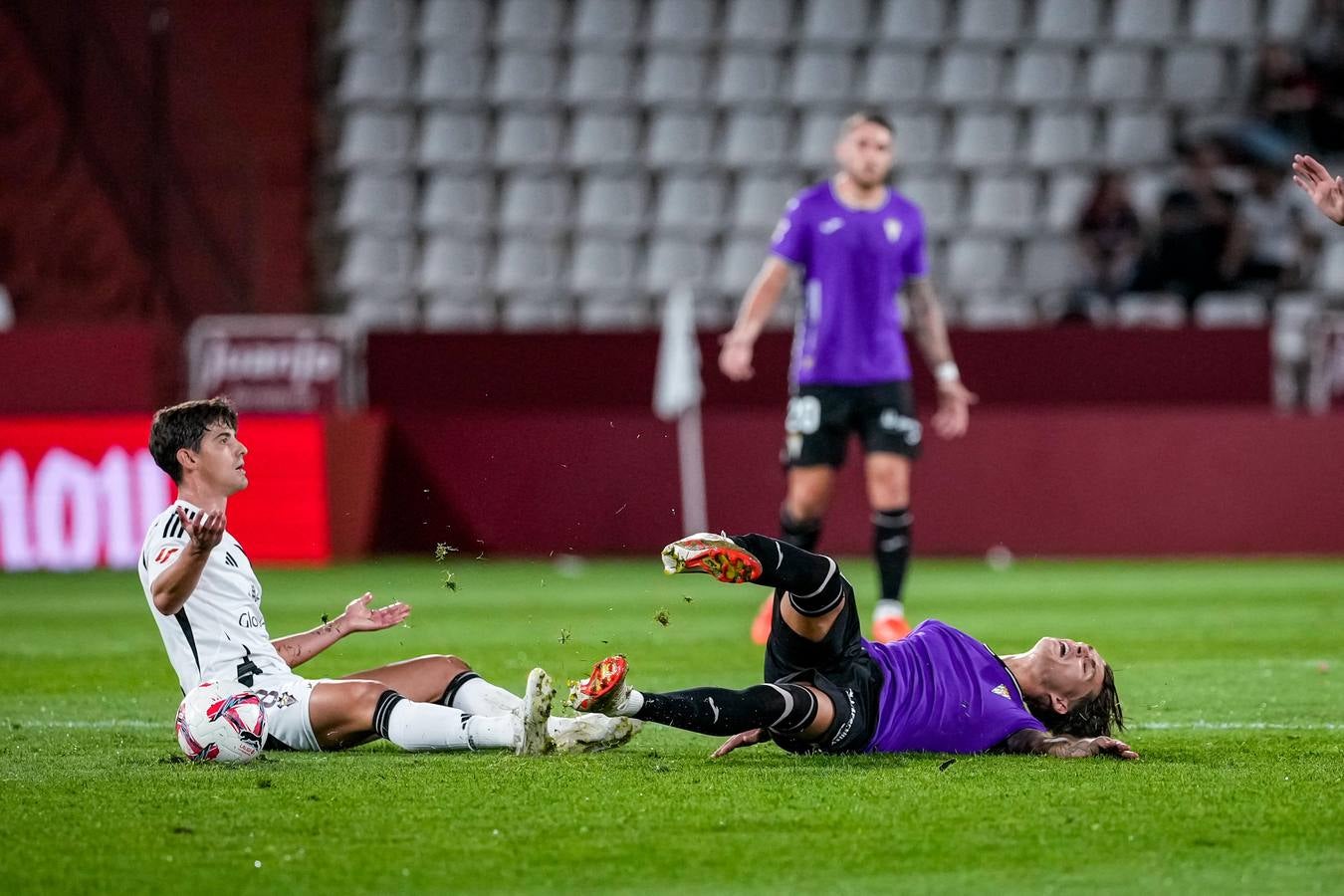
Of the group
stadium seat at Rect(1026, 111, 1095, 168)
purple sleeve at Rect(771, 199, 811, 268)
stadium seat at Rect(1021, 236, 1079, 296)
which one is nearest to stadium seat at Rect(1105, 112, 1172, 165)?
stadium seat at Rect(1026, 111, 1095, 168)

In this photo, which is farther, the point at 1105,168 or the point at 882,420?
the point at 1105,168

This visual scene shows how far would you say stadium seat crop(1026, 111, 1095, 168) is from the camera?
18172 millimetres

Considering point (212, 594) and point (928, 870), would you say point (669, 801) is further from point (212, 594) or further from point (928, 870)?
point (212, 594)

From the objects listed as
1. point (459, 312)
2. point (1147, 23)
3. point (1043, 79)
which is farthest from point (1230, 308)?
point (459, 312)

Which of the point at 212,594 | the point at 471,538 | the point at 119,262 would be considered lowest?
the point at 471,538

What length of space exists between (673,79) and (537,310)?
2.69 metres

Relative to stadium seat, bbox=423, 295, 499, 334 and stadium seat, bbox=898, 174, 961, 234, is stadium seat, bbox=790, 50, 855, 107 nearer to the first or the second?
stadium seat, bbox=898, 174, 961, 234

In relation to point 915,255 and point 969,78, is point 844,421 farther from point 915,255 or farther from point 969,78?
point 969,78

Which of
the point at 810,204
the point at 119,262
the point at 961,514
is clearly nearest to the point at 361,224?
the point at 119,262

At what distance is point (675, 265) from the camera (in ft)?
58.5

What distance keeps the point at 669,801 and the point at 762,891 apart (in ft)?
3.20

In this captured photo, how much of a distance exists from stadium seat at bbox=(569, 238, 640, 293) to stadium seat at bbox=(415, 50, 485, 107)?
191 cm

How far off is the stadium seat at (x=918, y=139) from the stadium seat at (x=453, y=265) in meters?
4.09

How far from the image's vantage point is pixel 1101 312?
16.5 metres
